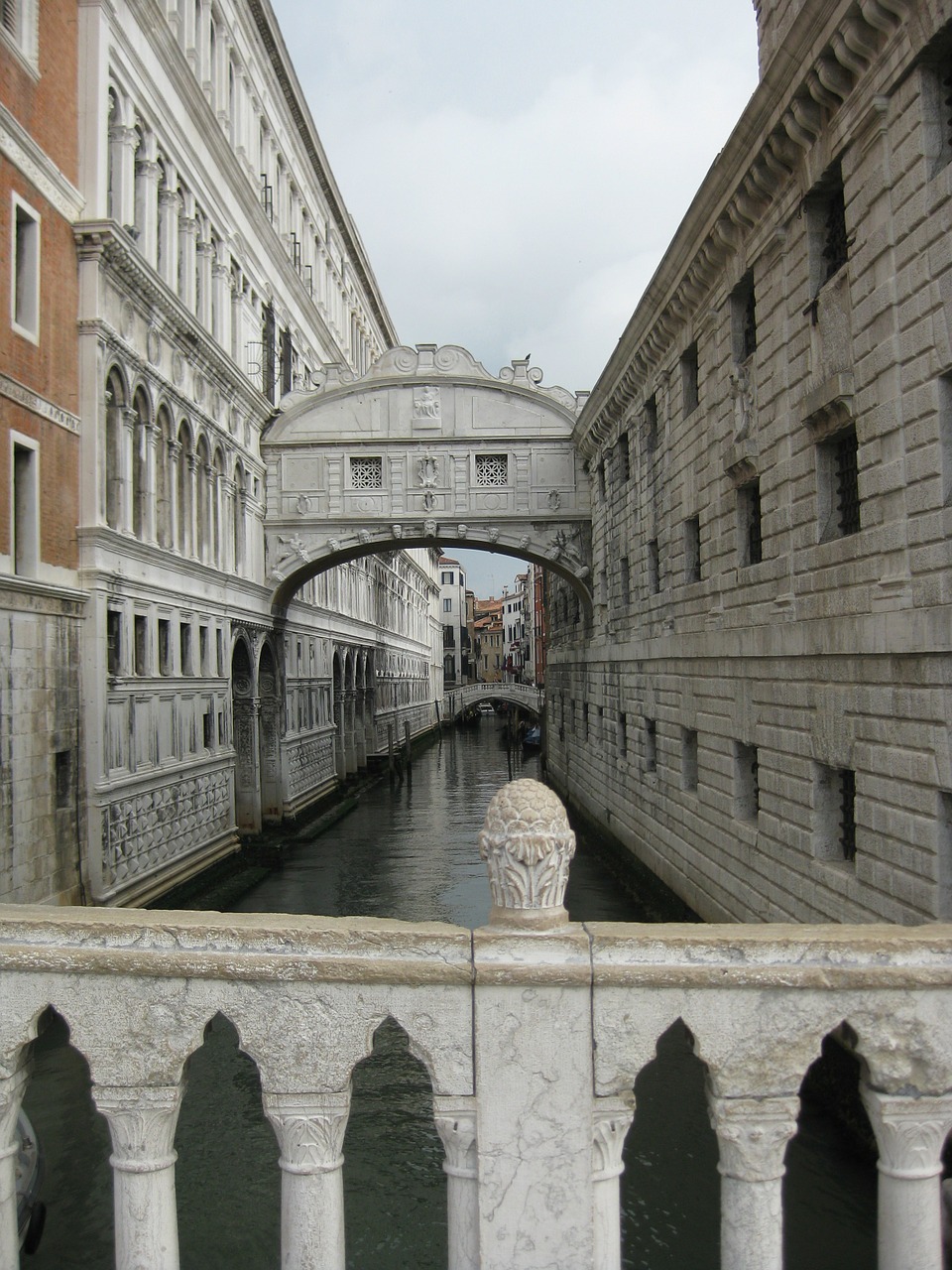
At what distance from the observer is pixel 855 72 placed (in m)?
7.02

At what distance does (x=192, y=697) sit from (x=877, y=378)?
10.9m

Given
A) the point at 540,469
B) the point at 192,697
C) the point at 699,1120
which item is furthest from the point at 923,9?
the point at 540,469

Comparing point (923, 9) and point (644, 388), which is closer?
point (923, 9)

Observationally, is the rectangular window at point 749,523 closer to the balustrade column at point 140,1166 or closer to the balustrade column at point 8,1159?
the balustrade column at point 140,1166


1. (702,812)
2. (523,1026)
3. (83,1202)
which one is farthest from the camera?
(702,812)

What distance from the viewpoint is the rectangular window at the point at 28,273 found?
33.4 ft

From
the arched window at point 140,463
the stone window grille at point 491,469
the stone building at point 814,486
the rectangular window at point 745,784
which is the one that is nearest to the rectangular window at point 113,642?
the arched window at point 140,463

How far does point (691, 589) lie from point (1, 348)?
765 centimetres

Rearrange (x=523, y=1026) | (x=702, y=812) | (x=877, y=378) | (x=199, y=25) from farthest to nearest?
(x=199, y=25) → (x=702, y=812) → (x=877, y=378) → (x=523, y=1026)

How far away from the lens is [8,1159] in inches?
120

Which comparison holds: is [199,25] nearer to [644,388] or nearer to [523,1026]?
[644,388]

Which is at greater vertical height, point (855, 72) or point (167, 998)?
point (855, 72)

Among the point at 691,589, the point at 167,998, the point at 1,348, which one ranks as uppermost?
the point at 1,348

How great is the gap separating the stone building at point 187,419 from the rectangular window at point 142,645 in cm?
3
